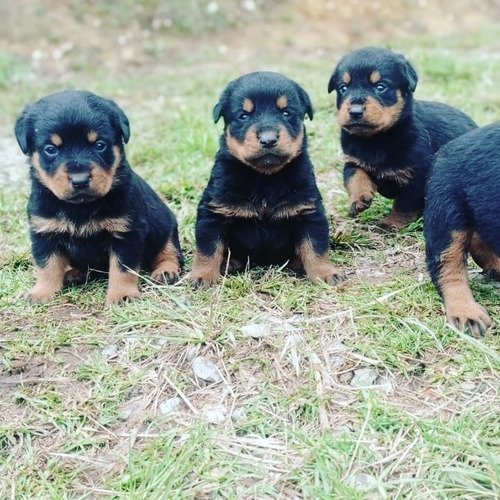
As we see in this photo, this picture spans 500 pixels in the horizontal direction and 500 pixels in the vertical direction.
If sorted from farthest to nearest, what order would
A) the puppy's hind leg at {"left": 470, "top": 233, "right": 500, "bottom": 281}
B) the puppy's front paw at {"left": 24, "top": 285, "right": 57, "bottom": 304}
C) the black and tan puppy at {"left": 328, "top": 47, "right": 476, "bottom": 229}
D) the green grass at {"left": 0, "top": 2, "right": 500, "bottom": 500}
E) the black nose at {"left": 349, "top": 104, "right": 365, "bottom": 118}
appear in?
the black and tan puppy at {"left": 328, "top": 47, "right": 476, "bottom": 229}, the black nose at {"left": 349, "top": 104, "right": 365, "bottom": 118}, the puppy's front paw at {"left": 24, "top": 285, "right": 57, "bottom": 304}, the puppy's hind leg at {"left": 470, "top": 233, "right": 500, "bottom": 281}, the green grass at {"left": 0, "top": 2, "right": 500, "bottom": 500}

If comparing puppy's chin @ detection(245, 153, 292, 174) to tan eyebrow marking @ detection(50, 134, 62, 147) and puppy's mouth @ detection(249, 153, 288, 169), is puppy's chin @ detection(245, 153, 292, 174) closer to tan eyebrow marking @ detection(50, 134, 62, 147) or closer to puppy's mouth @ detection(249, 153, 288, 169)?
puppy's mouth @ detection(249, 153, 288, 169)

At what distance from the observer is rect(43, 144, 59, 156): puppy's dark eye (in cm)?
427

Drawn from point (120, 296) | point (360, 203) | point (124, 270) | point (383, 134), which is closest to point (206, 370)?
point (120, 296)

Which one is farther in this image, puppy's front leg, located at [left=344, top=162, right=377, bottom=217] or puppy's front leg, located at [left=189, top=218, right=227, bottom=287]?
puppy's front leg, located at [left=344, top=162, right=377, bottom=217]

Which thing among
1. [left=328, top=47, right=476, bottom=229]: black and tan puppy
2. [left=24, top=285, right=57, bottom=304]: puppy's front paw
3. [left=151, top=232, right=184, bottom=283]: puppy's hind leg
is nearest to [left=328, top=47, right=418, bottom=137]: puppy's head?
[left=328, top=47, right=476, bottom=229]: black and tan puppy

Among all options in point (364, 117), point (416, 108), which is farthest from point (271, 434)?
point (416, 108)

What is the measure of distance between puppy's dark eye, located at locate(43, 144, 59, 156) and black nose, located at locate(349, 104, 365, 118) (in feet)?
6.90

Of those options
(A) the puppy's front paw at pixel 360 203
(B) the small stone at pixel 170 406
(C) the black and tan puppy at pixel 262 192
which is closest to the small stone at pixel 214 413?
(B) the small stone at pixel 170 406

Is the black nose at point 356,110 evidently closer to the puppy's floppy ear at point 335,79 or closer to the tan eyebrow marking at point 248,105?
the puppy's floppy ear at point 335,79

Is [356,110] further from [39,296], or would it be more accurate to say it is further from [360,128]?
[39,296]

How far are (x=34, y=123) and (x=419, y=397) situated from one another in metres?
2.62

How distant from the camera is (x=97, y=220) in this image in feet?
14.6

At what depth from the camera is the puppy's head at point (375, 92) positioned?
5.26 meters

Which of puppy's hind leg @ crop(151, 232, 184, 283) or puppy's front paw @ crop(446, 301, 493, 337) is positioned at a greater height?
puppy's front paw @ crop(446, 301, 493, 337)
